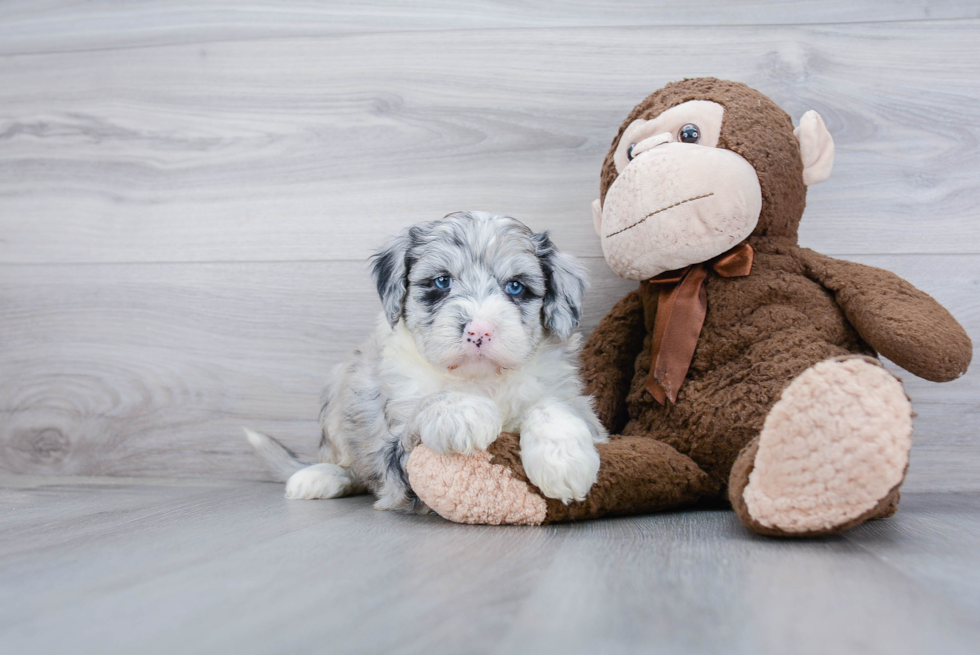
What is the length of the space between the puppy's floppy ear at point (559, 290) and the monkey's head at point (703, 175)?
101 mm

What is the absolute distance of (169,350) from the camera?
7.23 feet

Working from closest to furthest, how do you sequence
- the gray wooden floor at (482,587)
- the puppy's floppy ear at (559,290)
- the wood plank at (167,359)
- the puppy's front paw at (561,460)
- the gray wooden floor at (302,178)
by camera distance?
1. the gray wooden floor at (482,587)
2. the puppy's front paw at (561,460)
3. the puppy's floppy ear at (559,290)
4. the gray wooden floor at (302,178)
5. the wood plank at (167,359)

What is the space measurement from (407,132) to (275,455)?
1.03 m

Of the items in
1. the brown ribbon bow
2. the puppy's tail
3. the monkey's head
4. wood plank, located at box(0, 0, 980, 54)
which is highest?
wood plank, located at box(0, 0, 980, 54)

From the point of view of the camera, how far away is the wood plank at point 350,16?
197 centimetres

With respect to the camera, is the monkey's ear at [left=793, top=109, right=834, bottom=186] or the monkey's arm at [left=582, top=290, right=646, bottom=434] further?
the monkey's arm at [left=582, top=290, right=646, bottom=434]

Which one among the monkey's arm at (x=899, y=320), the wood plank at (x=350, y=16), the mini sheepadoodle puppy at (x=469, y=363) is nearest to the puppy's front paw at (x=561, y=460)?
the mini sheepadoodle puppy at (x=469, y=363)

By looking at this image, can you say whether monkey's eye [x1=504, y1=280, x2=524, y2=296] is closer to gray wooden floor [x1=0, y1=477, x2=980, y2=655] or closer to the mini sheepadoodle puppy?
the mini sheepadoodle puppy

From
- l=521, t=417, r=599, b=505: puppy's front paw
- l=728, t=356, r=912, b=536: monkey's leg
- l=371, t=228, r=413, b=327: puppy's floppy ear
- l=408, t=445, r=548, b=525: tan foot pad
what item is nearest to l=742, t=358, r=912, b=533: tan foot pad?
l=728, t=356, r=912, b=536: monkey's leg

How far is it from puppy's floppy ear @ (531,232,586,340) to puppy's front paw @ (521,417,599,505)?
33 cm

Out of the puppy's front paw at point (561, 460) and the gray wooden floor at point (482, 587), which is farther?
the puppy's front paw at point (561, 460)

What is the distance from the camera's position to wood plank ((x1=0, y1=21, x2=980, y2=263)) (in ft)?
6.36

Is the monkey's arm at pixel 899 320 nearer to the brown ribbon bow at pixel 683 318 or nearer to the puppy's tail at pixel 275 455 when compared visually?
the brown ribbon bow at pixel 683 318

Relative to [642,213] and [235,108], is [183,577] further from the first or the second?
[235,108]
